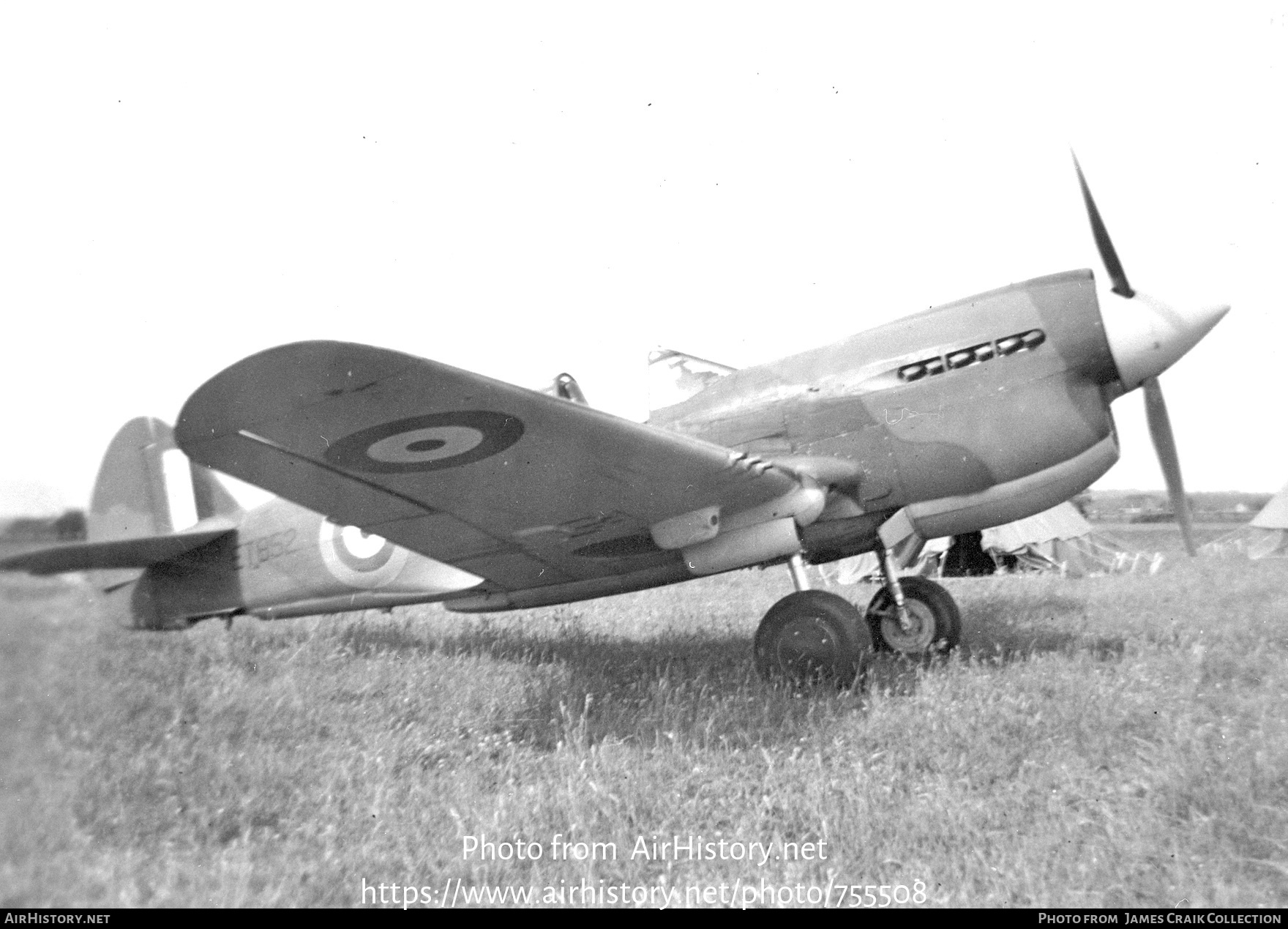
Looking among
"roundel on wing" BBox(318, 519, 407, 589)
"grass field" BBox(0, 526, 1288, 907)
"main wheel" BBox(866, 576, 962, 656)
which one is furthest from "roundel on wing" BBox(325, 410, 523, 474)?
"main wheel" BBox(866, 576, 962, 656)

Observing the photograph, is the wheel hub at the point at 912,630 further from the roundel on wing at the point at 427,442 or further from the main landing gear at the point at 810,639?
the roundel on wing at the point at 427,442

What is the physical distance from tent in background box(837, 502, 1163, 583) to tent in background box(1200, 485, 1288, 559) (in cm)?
282

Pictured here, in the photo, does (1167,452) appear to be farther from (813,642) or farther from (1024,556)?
(1024,556)

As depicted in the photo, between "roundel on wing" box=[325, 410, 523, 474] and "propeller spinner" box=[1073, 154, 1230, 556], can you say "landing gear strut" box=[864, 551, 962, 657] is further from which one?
"roundel on wing" box=[325, 410, 523, 474]

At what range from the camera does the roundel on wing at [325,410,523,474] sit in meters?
3.17

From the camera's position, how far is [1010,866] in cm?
230

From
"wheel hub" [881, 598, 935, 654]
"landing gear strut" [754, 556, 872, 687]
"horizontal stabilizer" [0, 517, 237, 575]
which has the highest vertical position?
"horizontal stabilizer" [0, 517, 237, 575]

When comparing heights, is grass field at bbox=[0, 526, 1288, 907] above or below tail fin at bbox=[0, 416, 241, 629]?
below

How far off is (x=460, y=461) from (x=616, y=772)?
1.57 meters

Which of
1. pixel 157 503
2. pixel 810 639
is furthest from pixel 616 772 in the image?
pixel 157 503

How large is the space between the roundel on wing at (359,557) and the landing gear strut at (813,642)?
278cm

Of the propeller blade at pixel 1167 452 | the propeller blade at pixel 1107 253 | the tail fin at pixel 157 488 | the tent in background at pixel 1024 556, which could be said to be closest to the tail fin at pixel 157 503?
the tail fin at pixel 157 488

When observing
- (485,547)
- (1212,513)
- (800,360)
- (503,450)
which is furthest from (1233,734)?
(1212,513)
